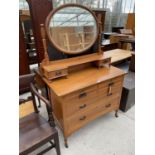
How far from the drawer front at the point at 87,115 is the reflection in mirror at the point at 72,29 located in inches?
27.3

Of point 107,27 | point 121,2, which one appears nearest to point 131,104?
point 107,27

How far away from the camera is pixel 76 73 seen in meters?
1.58

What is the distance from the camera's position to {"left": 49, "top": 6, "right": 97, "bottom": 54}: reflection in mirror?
1367 millimetres

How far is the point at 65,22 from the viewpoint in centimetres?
143

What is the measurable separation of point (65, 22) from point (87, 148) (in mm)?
1407

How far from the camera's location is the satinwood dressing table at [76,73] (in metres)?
1.31

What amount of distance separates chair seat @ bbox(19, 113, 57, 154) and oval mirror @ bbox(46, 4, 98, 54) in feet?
2.46

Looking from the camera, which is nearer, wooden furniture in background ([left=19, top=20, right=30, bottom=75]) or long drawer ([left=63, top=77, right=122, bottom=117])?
long drawer ([left=63, top=77, right=122, bottom=117])

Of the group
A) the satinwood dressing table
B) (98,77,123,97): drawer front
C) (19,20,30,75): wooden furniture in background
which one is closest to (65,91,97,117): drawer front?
the satinwood dressing table

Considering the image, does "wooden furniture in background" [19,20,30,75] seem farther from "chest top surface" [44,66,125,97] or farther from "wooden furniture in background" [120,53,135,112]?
"wooden furniture in background" [120,53,135,112]

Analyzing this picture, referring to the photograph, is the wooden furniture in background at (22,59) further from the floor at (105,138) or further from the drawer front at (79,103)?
the drawer front at (79,103)

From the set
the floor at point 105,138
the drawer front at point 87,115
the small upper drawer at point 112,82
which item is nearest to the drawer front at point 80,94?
the small upper drawer at point 112,82
